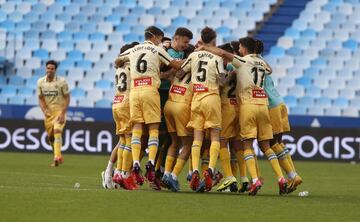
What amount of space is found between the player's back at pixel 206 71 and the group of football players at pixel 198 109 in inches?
0.5

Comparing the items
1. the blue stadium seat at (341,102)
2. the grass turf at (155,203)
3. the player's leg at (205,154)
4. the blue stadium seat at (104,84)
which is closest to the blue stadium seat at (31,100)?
the blue stadium seat at (104,84)

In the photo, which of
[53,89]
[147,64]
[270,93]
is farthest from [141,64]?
[53,89]

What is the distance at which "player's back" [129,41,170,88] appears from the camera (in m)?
14.9

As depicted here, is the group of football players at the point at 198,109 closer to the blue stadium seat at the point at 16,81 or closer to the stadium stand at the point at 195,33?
the stadium stand at the point at 195,33

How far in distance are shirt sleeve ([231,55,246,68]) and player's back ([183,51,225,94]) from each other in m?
0.18

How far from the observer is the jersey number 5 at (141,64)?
14.9 metres

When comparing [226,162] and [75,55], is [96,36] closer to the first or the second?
[75,55]

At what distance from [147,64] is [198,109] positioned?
971mm

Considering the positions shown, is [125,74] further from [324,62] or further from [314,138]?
[324,62]

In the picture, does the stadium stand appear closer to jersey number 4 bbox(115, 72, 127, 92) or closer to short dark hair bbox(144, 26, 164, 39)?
jersey number 4 bbox(115, 72, 127, 92)

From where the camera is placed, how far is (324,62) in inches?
1283

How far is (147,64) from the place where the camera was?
14.9 metres

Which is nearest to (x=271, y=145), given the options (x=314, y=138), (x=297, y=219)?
(x=297, y=219)

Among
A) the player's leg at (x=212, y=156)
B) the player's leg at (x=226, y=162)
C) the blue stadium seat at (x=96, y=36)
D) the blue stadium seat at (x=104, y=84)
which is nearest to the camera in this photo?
the player's leg at (x=212, y=156)
